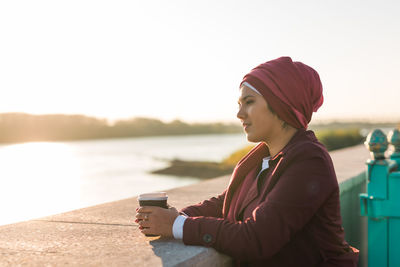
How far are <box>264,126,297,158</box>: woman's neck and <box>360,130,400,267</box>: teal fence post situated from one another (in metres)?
1.27

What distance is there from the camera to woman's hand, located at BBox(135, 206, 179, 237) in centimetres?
231

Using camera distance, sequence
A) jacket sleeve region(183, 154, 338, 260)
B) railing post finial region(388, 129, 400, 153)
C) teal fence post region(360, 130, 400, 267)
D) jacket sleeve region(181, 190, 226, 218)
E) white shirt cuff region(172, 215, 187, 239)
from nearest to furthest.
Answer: jacket sleeve region(183, 154, 338, 260) < white shirt cuff region(172, 215, 187, 239) < jacket sleeve region(181, 190, 226, 218) < teal fence post region(360, 130, 400, 267) < railing post finial region(388, 129, 400, 153)

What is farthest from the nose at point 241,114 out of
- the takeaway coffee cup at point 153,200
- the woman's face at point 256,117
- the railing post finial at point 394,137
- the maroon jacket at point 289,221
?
the railing post finial at point 394,137

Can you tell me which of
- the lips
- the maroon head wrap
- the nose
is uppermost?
the maroon head wrap

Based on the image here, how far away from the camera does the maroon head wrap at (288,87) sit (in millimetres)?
2206

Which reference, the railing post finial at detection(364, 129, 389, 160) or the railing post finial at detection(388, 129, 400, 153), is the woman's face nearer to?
the railing post finial at detection(364, 129, 389, 160)

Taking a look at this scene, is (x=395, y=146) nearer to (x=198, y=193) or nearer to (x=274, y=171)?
(x=198, y=193)

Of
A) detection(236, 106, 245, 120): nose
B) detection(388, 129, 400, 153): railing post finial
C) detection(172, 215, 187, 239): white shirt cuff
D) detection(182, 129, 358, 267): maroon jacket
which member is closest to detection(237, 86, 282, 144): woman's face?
detection(236, 106, 245, 120): nose

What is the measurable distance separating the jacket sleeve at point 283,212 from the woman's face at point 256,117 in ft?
0.95

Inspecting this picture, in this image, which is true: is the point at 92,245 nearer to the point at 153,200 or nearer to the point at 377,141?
the point at 153,200

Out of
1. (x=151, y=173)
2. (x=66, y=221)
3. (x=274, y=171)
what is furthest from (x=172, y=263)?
(x=151, y=173)

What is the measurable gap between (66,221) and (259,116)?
1.68m

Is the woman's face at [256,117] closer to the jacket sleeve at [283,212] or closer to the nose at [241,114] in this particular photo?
the nose at [241,114]

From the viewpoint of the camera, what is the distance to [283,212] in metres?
1.99
